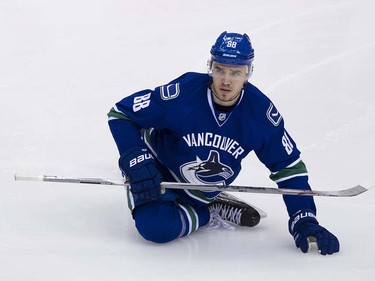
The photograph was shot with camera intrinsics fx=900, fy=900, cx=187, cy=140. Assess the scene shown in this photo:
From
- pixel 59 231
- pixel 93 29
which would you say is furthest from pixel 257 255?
pixel 93 29

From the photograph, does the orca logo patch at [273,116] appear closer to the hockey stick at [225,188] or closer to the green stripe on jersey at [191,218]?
the hockey stick at [225,188]

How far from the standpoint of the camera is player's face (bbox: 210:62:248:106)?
9.18ft

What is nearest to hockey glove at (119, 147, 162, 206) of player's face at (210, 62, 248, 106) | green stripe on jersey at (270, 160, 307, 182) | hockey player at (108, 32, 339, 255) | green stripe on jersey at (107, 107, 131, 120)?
hockey player at (108, 32, 339, 255)

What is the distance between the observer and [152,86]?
4.66m

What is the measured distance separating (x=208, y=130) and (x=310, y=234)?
459mm

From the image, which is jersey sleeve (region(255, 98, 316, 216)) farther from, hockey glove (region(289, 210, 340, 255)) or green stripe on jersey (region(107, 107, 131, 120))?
green stripe on jersey (region(107, 107, 131, 120))

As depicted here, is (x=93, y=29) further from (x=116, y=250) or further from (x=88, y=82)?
(x=116, y=250)

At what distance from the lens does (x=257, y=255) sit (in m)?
2.81

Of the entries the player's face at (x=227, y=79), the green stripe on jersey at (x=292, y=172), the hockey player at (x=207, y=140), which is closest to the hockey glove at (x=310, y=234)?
the hockey player at (x=207, y=140)

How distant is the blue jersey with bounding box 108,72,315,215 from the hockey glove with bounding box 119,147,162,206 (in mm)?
91

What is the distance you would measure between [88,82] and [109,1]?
173 centimetres

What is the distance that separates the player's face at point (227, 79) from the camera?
2799 mm

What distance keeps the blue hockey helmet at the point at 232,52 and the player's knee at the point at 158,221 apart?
513mm

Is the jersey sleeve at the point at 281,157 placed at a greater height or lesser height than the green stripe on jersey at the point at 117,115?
lesser
